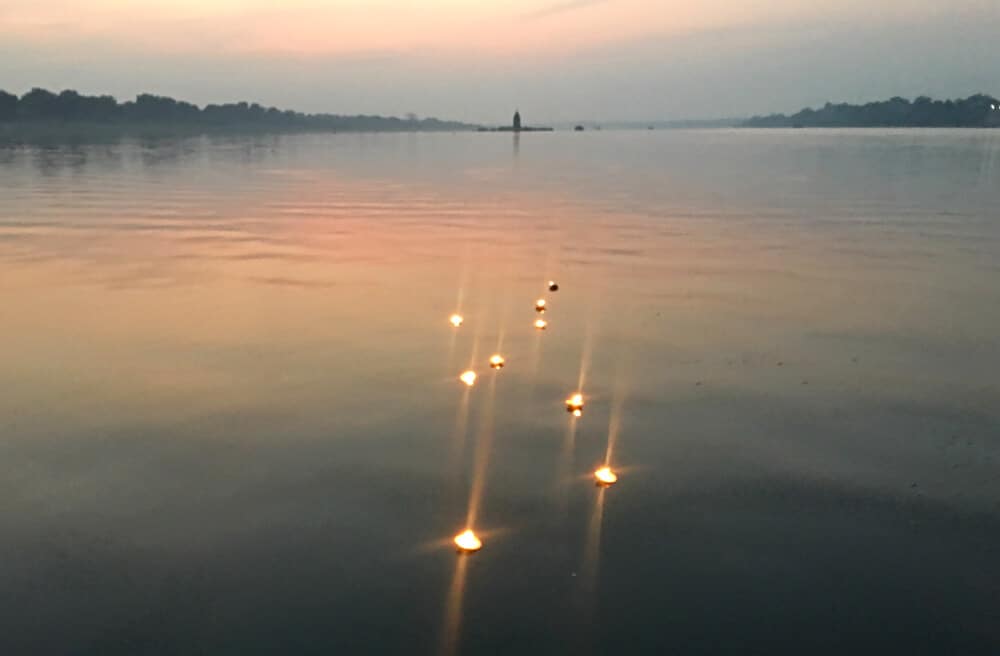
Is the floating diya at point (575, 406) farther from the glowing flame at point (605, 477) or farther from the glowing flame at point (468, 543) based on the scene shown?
the glowing flame at point (468, 543)

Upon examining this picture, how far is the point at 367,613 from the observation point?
214 inches

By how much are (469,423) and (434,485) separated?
5.03ft

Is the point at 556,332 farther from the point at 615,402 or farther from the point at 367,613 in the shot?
the point at 367,613

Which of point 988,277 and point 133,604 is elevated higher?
point 988,277

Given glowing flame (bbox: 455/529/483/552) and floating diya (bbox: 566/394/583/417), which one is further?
floating diya (bbox: 566/394/583/417)

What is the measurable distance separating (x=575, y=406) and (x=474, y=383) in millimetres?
1478

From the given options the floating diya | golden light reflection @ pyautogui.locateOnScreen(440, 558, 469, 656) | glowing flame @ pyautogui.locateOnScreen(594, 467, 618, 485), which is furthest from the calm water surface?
the floating diya

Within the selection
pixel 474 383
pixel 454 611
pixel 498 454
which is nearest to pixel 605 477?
pixel 498 454

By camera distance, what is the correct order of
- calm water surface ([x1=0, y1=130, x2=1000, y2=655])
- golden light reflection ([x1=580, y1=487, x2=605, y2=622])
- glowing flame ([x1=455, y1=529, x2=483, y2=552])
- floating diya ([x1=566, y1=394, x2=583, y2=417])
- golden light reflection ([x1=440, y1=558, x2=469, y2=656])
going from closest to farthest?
golden light reflection ([x1=440, y1=558, x2=469, y2=656]) < calm water surface ([x1=0, y1=130, x2=1000, y2=655]) < golden light reflection ([x1=580, y1=487, x2=605, y2=622]) < glowing flame ([x1=455, y1=529, x2=483, y2=552]) < floating diya ([x1=566, y1=394, x2=583, y2=417])

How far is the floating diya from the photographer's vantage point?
29.9 ft

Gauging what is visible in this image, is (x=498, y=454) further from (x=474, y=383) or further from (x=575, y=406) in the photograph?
(x=474, y=383)

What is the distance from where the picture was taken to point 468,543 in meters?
6.25

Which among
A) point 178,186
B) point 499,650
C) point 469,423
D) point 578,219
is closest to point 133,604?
point 499,650

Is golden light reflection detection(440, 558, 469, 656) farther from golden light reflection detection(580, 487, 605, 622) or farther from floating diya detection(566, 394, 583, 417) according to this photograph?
floating diya detection(566, 394, 583, 417)
